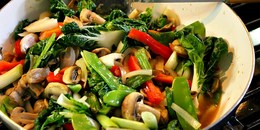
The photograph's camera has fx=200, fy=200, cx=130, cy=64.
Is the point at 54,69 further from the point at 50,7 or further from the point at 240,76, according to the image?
the point at 240,76

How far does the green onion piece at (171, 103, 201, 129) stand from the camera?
147 cm

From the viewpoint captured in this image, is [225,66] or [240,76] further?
[225,66]

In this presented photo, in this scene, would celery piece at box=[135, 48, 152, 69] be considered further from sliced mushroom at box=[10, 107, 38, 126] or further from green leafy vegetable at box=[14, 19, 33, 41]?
green leafy vegetable at box=[14, 19, 33, 41]

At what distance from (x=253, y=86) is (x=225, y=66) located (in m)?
0.45

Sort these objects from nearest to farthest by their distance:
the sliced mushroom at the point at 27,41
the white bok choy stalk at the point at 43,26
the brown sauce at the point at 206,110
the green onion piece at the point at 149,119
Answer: the green onion piece at the point at 149,119
the brown sauce at the point at 206,110
the sliced mushroom at the point at 27,41
the white bok choy stalk at the point at 43,26

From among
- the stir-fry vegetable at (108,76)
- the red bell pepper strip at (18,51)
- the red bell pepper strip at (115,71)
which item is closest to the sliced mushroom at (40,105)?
the stir-fry vegetable at (108,76)

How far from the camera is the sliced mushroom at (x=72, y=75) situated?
174cm

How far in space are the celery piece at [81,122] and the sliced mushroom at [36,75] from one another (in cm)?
57

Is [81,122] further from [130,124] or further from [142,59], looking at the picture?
[142,59]

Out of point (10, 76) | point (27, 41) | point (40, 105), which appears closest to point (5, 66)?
point (10, 76)

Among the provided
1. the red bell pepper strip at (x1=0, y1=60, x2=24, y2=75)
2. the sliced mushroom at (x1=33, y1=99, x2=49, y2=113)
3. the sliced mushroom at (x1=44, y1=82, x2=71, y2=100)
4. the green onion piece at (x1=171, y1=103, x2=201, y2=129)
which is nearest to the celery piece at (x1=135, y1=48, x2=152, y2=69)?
the green onion piece at (x1=171, y1=103, x2=201, y2=129)

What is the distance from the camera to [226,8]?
209cm

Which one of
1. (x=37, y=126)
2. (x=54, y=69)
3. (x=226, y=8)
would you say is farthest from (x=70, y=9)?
(x=226, y=8)

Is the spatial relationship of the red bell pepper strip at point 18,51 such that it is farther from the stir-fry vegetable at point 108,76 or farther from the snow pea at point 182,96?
the snow pea at point 182,96
